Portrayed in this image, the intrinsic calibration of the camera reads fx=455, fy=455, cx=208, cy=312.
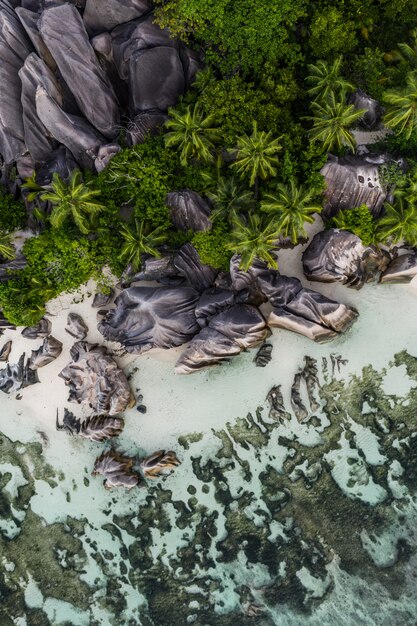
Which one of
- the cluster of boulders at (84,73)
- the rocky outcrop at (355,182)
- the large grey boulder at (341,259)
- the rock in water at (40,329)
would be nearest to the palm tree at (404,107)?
the rocky outcrop at (355,182)

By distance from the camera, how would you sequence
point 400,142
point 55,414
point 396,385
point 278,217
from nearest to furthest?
point 278,217 → point 400,142 → point 396,385 → point 55,414

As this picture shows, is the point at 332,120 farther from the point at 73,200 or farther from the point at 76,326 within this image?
the point at 76,326

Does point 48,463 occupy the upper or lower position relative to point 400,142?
lower

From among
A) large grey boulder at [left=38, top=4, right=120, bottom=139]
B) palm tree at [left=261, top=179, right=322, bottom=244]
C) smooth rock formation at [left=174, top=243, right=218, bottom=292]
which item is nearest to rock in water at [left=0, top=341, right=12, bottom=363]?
smooth rock formation at [left=174, top=243, right=218, bottom=292]

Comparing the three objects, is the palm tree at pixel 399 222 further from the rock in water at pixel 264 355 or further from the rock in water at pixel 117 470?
the rock in water at pixel 117 470

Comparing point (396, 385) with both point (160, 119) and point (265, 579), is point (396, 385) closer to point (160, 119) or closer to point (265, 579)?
point (265, 579)

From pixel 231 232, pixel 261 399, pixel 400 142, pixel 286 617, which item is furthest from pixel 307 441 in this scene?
pixel 400 142

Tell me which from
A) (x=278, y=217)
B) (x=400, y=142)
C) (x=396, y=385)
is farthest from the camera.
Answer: (x=396, y=385)
